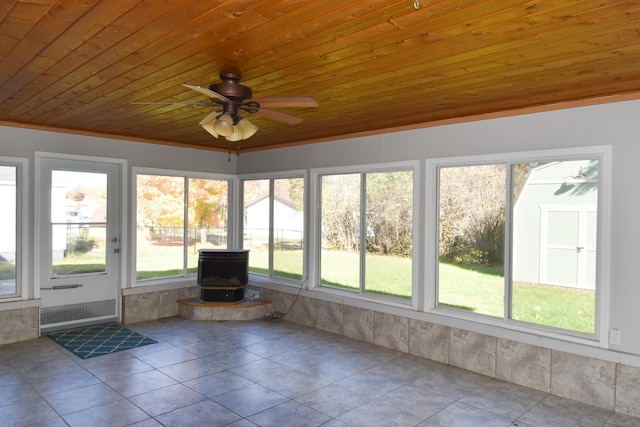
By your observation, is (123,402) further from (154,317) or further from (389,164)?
(389,164)

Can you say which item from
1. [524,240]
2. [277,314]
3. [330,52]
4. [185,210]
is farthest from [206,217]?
[330,52]

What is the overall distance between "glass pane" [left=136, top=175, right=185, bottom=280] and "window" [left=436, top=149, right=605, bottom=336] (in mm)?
3721

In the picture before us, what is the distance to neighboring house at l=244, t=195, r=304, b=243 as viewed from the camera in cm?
616

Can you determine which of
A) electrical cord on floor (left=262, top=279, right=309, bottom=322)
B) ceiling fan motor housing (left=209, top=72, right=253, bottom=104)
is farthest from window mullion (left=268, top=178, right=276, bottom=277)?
ceiling fan motor housing (left=209, top=72, right=253, bottom=104)

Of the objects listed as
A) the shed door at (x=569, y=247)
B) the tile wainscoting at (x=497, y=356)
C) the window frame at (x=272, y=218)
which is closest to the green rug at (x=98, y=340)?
the window frame at (x=272, y=218)

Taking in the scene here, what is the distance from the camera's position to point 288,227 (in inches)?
246

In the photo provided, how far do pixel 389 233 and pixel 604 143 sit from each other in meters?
2.31

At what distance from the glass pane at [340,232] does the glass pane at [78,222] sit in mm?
2877

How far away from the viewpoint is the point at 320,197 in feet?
19.2

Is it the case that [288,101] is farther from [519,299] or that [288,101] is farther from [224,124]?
[519,299]

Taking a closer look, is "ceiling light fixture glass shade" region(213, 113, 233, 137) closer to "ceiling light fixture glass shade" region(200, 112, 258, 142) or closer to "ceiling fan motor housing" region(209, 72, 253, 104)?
"ceiling light fixture glass shade" region(200, 112, 258, 142)

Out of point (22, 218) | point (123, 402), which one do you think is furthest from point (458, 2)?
point (22, 218)

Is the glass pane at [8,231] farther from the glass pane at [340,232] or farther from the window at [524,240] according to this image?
the window at [524,240]

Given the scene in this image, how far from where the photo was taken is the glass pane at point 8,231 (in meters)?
4.95
